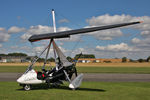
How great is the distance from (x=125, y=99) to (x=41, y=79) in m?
5.60

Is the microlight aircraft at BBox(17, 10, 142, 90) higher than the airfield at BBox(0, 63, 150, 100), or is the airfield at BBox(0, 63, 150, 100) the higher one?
the microlight aircraft at BBox(17, 10, 142, 90)

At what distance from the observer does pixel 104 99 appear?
9.75m

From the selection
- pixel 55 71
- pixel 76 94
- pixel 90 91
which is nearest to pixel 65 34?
pixel 55 71

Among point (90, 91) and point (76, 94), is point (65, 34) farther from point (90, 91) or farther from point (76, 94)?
point (90, 91)

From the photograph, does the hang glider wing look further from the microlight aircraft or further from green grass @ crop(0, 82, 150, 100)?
green grass @ crop(0, 82, 150, 100)

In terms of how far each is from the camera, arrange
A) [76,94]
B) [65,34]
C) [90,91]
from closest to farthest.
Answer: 1. [76,94]
2. [65,34]
3. [90,91]

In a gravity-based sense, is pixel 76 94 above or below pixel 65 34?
below

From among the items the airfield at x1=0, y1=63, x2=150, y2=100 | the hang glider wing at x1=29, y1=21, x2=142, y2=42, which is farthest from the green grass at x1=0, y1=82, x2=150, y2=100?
the hang glider wing at x1=29, y1=21, x2=142, y2=42

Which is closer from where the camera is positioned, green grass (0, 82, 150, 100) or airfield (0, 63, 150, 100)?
green grass (0, 82, 150, 100)

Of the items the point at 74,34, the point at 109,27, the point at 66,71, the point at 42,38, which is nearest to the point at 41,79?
the point at 66,71

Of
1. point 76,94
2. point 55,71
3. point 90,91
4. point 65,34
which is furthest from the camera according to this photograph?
point 55,71

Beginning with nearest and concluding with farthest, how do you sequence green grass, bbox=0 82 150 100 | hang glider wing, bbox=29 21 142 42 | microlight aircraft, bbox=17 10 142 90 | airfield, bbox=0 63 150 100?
green grass, bbox=0 82 150 100, airfield, bbox=0 63 150 100, hang glider wing, bbox=29 21 142 42, microlight aircraft, bbox=17 10 142 90

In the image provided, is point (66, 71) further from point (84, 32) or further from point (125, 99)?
point (125, 99)

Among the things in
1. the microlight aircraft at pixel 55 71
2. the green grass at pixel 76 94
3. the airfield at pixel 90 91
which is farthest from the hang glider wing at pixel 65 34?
the green grass at pixel 76 94
